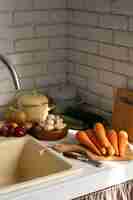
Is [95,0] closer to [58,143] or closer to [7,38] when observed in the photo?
[7,38]

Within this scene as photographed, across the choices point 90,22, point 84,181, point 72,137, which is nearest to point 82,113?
point 72,137

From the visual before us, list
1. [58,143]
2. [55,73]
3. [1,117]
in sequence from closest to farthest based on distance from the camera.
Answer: [58,143] < [1,117] < [55,73]

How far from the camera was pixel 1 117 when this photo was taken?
6.14 feet

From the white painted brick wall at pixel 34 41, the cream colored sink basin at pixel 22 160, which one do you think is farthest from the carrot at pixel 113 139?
the white painted brick wall at pixel 34 41

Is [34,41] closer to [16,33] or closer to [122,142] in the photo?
[16,33]

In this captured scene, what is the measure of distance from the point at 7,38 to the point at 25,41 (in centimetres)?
9

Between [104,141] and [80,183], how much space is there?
0.22 metres

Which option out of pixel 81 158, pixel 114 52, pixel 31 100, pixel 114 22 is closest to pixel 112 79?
pixel 114 52

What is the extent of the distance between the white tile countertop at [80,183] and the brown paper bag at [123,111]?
238mm

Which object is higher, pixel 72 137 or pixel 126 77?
pixel 126 77

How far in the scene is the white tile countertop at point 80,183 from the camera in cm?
125

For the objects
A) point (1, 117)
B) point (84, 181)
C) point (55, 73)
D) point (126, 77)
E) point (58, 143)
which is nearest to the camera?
point (84, 181)

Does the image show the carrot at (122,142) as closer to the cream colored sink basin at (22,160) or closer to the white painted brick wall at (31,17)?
the cream colored sink basin at (22,160)

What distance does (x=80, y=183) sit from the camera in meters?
1.33
